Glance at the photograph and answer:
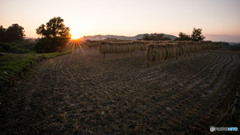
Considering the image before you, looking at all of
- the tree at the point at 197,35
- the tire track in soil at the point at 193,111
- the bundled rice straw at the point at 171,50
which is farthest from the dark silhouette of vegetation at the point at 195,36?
the tire track in soil at the point at 193,111

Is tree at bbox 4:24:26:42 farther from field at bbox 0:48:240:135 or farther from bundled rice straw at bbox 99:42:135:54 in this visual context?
field at bbox 0:48:240:135

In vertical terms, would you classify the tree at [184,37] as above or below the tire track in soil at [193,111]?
above

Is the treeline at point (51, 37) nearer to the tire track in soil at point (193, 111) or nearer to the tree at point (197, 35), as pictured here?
the tire track in soil at point (193, 111)

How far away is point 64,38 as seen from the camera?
104ft

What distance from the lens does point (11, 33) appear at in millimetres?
37438

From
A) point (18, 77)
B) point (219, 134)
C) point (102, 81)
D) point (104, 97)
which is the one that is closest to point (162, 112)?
point (219, 134)

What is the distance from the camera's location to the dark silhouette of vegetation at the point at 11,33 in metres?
36.2

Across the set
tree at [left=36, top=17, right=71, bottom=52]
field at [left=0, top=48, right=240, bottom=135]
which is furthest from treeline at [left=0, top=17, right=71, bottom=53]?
field at [left=0, top=48, right=240, bottom=135]

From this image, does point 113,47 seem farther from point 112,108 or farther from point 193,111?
point 193,111

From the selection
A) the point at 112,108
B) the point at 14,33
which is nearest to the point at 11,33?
the point at 14,33

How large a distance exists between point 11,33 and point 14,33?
919mm

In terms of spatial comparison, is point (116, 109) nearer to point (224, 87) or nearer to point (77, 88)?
point (77, 88)

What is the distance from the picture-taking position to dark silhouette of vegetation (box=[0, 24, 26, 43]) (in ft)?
119

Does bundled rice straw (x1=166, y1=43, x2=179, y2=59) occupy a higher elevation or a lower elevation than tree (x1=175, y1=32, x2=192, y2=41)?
lower
